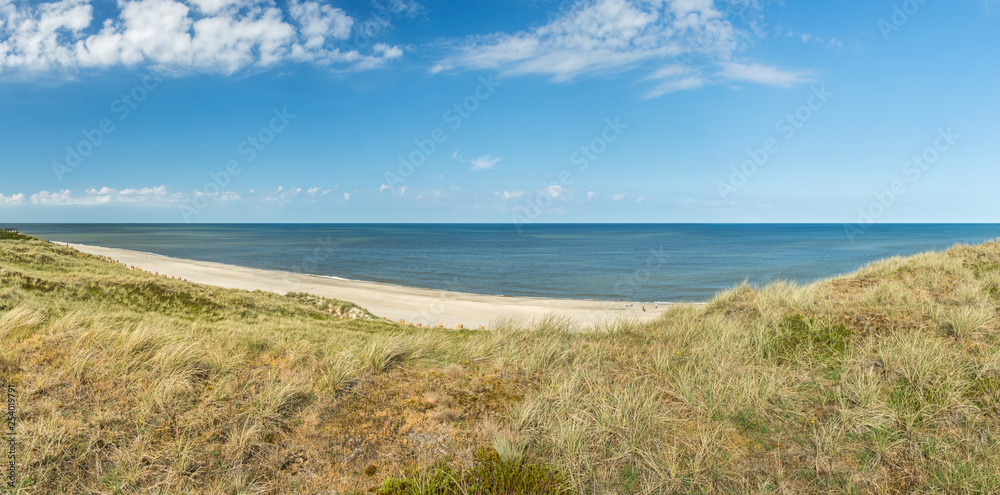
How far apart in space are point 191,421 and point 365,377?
1.92 metres

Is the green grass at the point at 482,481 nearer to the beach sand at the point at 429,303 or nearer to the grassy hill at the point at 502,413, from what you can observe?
the grassy hill at the point at 502,413

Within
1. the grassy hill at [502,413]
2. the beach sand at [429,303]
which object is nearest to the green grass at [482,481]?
the grassy hill at [502,413]

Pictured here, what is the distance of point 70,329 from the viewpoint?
22.6 ft

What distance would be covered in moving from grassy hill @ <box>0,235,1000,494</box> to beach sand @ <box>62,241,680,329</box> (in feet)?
50.6

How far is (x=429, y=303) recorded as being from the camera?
3422cm

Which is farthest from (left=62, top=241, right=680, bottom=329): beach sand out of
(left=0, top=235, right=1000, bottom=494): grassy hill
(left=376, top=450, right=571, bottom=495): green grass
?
(left=376, top=450, right=571, bottom=495): green grass

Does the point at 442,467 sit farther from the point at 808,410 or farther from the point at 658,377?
the point at 808,410

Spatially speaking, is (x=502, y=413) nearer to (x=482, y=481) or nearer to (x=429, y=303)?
(x=482, y=481)

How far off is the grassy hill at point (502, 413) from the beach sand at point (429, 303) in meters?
15.4

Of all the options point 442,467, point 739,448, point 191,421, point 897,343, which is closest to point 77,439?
point 191,421

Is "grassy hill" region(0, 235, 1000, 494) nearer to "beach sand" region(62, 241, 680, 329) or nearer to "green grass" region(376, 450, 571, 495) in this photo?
"green grass" region(376, 450, 571, 495)

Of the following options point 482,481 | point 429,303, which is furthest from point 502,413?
point 429,303

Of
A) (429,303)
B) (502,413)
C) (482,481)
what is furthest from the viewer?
(429,303)

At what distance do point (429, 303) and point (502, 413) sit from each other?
2943cm
